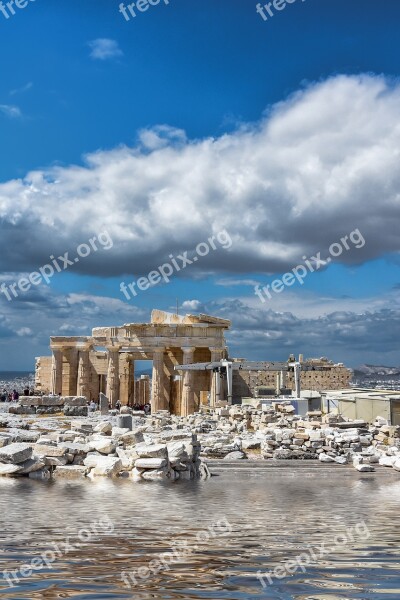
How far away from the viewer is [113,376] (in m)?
46.1

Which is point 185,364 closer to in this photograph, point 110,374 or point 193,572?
point 110,374

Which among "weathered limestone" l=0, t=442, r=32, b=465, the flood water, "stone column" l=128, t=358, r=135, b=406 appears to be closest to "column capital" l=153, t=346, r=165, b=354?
"stone column" l=128, t=358, r=135, b=406

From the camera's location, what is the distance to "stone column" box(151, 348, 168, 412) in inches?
1745

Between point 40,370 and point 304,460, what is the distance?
37471 mm

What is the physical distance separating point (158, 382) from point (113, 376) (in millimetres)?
3127

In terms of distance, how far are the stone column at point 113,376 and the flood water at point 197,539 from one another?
98.8ft

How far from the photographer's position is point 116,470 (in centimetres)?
1656

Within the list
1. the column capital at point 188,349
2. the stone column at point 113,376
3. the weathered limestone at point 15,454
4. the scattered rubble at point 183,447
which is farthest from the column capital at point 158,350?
the weathered limestone at point 15,454

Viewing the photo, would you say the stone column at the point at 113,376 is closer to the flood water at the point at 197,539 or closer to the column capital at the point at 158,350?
the column capital at the point at 158,350

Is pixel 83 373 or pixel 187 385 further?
pixel 83 373

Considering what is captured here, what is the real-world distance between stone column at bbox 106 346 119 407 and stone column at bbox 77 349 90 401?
3.27 metres

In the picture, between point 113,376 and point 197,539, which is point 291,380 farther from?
point 197,539

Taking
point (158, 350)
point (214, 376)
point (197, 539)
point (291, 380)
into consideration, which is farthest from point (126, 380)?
point (197, 539)

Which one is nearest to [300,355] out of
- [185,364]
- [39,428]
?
[185,364]
